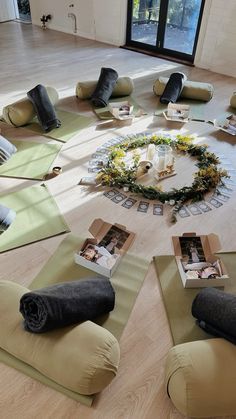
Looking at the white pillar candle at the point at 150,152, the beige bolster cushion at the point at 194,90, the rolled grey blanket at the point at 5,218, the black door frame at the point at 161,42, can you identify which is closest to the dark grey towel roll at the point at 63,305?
the rolled grey blanket at the point at 5,218

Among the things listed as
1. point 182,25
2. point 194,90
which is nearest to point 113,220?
point 194,90

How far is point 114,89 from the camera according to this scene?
4488 mm

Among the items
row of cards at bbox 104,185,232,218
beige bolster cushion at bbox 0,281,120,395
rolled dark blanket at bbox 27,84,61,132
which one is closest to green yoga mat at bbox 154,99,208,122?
rolled dark blanket at bbox 27,84,61,132

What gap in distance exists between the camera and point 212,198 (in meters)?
3.00

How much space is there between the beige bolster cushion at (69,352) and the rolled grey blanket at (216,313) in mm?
515

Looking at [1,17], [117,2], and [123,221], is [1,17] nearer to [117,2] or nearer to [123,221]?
[117,2]

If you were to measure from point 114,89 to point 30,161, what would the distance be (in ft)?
5.74

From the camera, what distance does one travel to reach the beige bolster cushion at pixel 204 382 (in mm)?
1575

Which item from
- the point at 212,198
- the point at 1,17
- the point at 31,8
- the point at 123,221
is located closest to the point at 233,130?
the point at 212,198

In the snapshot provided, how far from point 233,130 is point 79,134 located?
1701 mm

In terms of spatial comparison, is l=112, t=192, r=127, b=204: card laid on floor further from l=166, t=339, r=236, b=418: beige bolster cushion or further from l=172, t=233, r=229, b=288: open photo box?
l=166, t=339, r=236, b=418: beige bolster cushion

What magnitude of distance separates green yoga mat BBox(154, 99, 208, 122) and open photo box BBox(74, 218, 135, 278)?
220 cm

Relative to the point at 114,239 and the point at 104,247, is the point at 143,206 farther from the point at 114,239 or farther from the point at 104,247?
the point at 104,247

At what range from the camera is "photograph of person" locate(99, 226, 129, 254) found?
243 cm
